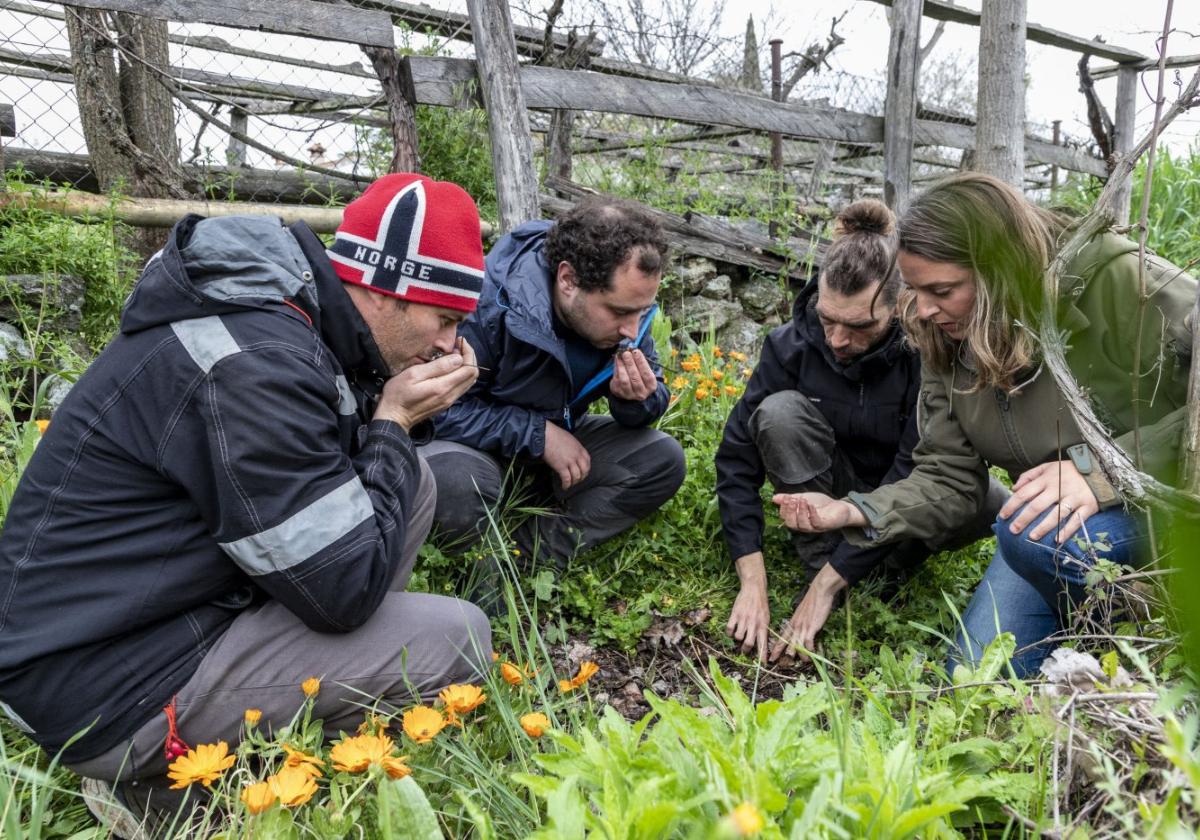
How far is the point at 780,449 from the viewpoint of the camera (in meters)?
2.94

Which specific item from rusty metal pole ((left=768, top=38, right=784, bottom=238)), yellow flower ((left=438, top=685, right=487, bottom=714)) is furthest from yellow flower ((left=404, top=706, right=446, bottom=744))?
rusty metal pole ((left=768, top=38, right=784, bottom=238))

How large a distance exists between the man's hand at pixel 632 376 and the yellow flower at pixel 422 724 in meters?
1.64

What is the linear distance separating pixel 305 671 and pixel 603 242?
158 cm

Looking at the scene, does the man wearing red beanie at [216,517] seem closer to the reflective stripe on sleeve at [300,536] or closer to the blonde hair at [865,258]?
the reflective stripe on sleeve at [300,536]

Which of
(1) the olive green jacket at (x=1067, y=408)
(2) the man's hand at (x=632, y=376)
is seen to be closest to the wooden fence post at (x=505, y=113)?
(2) the man's hand at (x=632, y=376)

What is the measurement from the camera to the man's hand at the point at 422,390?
2053 millimetres

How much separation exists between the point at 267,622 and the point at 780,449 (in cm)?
168

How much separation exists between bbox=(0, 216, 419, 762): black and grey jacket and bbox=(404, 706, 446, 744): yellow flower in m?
0.36

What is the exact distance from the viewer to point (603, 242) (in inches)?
112

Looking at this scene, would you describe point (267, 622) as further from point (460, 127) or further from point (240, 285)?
point (460, 127)

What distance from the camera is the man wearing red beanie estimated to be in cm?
167

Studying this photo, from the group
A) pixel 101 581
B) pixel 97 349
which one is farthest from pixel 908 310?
pixel 97 349

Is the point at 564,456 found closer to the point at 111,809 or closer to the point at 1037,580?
the point at 1037,580

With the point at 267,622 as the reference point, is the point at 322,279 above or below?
above
